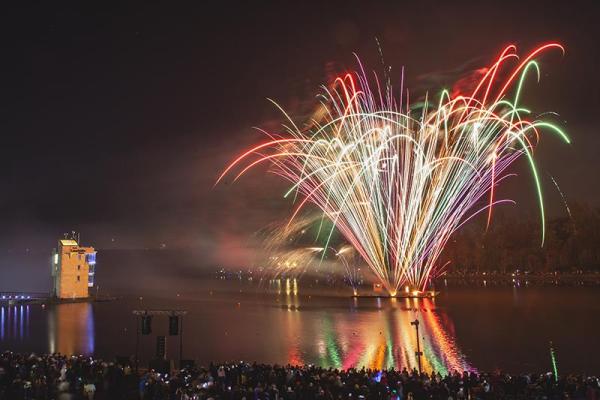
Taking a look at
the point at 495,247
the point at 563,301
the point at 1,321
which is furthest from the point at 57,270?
the point at 495,247

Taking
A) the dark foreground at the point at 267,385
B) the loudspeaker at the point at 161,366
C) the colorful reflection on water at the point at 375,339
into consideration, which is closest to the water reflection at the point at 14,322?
the colorful reflection on water at the point at 375,339

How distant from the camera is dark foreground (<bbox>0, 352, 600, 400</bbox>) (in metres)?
12.0

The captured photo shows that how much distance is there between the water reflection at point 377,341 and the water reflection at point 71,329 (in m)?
12.1

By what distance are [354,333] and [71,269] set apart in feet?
128

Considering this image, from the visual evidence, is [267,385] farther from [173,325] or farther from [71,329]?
[71,329]

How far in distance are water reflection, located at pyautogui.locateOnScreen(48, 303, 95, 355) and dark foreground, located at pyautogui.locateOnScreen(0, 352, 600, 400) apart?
48.5 ft

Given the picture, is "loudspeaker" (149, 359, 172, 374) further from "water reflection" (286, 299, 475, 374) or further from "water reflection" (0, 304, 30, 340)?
"water reflection" (0, 304, 30, 340)

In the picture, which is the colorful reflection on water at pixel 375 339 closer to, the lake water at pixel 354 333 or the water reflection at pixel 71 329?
the lake water at pixel 354 333

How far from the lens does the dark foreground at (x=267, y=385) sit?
472 inches

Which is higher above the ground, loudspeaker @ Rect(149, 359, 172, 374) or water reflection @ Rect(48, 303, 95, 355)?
loudspeaker @ Rect(149, 359, 172, 374)

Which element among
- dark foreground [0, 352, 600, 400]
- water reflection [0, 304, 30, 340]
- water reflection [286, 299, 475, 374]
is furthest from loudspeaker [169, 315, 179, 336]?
water reflection [0, 304, 30, 340]

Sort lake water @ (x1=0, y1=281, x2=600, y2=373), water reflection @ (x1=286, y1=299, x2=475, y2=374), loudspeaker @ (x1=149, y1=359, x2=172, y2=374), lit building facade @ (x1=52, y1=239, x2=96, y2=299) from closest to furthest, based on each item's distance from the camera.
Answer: loudspeaker @ (x1=149, y1=359, x2=172, y2=374), water reflection @ (x1=286, y1=299, x2=475, y2=374), lake water @ (x1=0, y1=281, x2=600, y2=373), lit building facade @ (x1=52, y1=239, x2=96, y2=299)

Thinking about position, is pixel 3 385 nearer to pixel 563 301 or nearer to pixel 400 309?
pixel 400 309

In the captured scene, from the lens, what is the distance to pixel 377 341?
2934 centimetres
